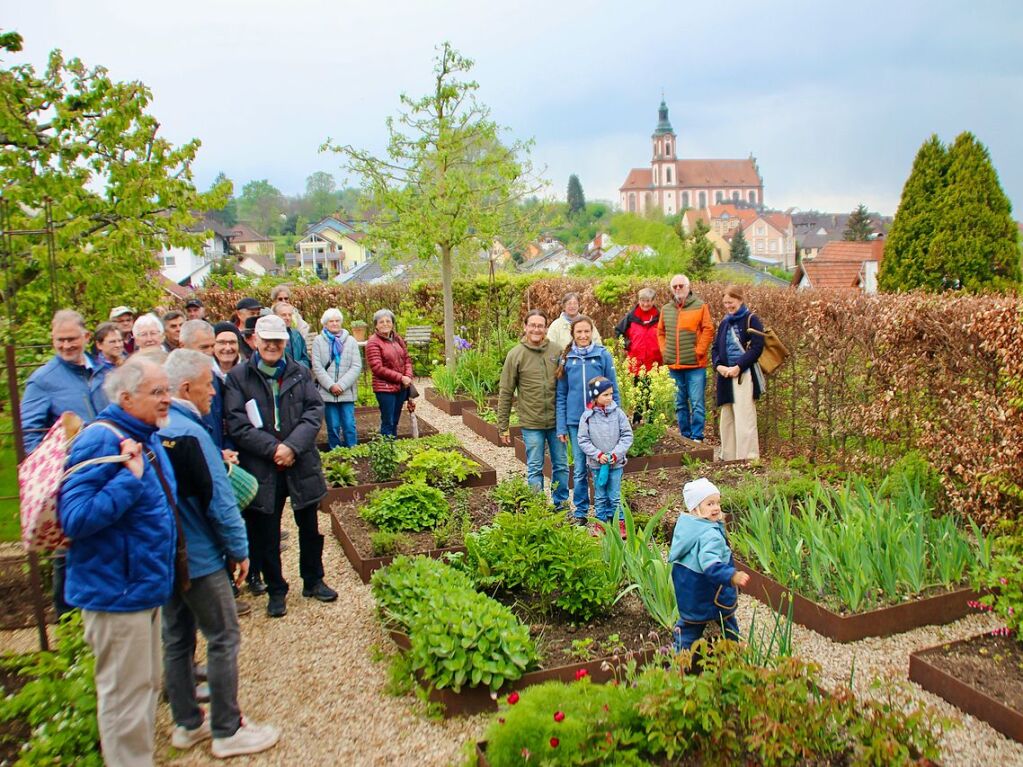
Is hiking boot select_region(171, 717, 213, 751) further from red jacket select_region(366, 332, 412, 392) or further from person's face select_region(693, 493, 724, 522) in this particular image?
red jacket select_region(366, 332, 412, 392)

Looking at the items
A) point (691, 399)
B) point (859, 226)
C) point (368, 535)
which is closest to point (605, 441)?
point (368, 535)

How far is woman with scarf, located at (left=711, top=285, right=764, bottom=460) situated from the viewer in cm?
841

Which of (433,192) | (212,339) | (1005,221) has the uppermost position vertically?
(433,192)

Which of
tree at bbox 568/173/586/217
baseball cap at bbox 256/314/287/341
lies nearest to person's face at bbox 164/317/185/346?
baseball cap at bbox 256/314/287/341

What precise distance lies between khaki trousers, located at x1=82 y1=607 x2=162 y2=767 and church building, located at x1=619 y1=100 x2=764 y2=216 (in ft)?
573

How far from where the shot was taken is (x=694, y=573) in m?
4.16

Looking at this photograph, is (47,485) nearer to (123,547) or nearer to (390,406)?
(123,547)

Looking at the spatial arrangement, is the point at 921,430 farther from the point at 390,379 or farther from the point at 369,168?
the point at 369,168

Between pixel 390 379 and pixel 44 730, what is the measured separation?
18.6 feet

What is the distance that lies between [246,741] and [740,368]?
6.11 m

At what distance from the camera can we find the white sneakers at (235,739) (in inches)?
155

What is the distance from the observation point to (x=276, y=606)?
5543mm

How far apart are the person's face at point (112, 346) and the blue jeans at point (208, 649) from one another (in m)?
2.53

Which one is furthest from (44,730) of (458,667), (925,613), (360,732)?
(925,613)
